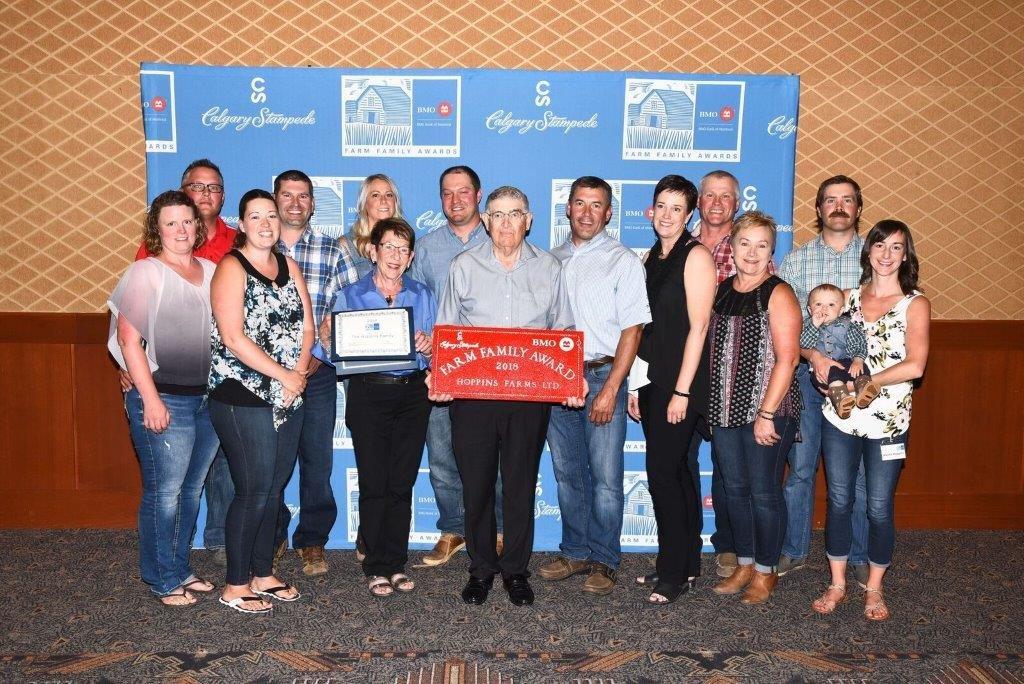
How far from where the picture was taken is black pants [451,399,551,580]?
11.0 ft

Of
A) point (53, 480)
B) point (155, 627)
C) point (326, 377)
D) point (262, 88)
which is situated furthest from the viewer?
point (53, 480)

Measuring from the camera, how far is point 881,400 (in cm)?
320

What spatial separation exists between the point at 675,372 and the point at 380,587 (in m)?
1.58

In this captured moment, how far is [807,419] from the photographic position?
376 cm

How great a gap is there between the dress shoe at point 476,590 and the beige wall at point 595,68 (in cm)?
258

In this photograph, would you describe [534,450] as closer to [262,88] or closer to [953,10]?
[262,88]

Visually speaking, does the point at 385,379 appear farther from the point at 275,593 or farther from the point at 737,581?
the point at 737,581

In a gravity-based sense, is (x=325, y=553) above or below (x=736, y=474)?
below

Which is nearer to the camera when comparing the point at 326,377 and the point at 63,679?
the point at 63,679

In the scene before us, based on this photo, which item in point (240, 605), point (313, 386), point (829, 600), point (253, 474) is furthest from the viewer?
point (313, 386)

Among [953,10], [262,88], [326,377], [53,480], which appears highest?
[953,10]

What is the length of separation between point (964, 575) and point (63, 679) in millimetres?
3874

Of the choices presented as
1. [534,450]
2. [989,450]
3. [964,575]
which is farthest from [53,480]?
[989,450]

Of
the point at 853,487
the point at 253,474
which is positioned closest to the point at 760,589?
the point at 853,487
